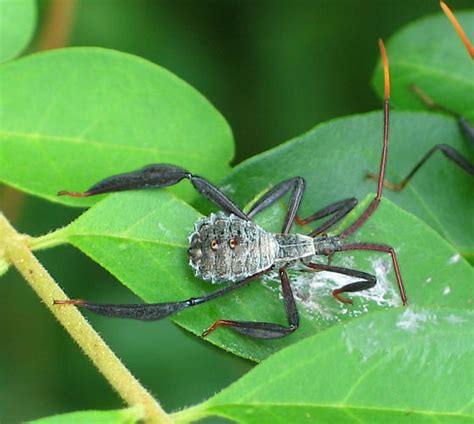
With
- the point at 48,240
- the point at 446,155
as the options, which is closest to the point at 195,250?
the point at 48,240

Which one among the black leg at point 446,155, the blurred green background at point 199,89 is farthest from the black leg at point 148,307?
the blurred green background at point 199,89

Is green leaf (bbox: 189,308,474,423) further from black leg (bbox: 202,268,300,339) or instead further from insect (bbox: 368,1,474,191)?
insect (bbox: 368,1,474,191)

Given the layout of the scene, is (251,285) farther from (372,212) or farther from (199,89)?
(199,89)

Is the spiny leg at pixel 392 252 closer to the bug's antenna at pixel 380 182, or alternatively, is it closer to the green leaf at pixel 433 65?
the bug's antenna at pixel 380 182

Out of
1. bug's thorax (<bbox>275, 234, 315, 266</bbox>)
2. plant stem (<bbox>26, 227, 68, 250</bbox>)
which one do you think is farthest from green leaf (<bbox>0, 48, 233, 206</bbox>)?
bug's thorax (<bbox>275, 234, 315, 266</bbox>)

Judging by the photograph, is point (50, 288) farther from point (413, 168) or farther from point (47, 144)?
point (413, 168)

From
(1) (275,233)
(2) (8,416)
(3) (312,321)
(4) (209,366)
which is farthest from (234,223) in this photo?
(2) (8,416)
